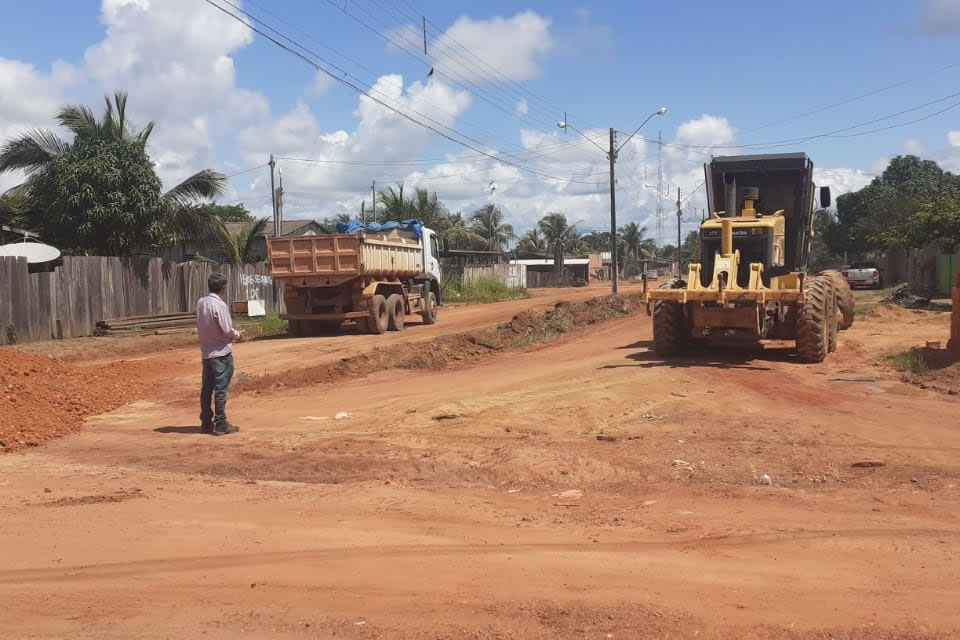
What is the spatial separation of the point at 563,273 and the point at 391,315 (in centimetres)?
5659

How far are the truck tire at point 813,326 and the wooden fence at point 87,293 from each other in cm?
1677

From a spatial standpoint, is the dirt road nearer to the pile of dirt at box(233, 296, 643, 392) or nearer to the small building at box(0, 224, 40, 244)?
the pile of dirt at box(233, 296, 643, 392)

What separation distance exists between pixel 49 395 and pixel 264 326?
45.6 feet

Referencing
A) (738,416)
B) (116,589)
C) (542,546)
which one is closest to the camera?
(116,589)

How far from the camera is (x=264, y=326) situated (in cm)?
2445

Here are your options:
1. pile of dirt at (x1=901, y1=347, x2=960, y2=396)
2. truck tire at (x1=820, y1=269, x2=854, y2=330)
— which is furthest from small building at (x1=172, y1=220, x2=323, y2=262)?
pile of dirt at (x1=901, y1=347, x2=960, y2=396)

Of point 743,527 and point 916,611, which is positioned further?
point 743,527

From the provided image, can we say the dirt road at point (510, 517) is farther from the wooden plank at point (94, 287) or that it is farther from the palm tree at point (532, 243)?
the palm tree at point (532, 243)

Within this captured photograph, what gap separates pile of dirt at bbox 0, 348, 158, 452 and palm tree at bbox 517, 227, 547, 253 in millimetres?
77673

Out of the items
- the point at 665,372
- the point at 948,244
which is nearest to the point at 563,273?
the point at 948,244

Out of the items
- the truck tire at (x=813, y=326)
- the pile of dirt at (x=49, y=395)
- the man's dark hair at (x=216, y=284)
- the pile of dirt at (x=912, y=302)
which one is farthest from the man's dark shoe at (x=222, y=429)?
the pile of dirt at (x=912, y=302)

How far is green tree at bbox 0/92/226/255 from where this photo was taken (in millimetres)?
22953

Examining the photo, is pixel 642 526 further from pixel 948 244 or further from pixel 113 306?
pixel 948 244

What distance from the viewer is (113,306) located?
22.2 metres
